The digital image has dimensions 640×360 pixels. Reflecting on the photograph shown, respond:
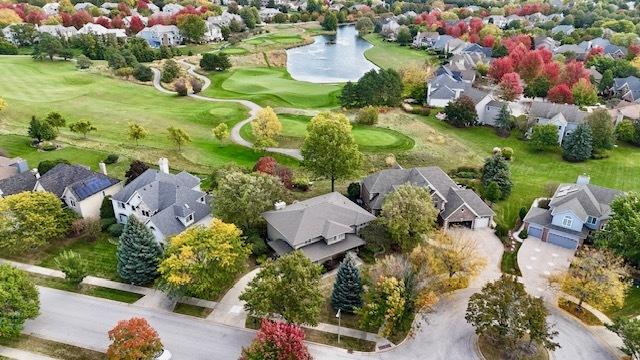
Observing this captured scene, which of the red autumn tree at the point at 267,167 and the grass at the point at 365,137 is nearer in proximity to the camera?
the red autumn tree at the point at 267,167

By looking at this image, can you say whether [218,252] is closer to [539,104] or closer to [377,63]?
[539,104]

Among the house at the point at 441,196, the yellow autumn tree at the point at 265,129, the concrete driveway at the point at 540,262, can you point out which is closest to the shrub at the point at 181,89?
the yellow autumn tree at the point at 265,129

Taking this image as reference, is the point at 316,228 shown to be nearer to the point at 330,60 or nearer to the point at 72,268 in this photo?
the point at 72,268

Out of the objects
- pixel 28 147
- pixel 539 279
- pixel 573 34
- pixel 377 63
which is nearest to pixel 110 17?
pixel 377 63

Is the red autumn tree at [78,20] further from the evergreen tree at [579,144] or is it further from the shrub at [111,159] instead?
the evergreen tree at [579,144]

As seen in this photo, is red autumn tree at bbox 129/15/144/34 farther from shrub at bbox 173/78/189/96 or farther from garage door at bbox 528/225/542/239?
garage door at bbox 528/225/542/239

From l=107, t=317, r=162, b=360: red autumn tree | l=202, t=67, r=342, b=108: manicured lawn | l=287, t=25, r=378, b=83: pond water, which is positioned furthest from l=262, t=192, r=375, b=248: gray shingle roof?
l=287, t=25, r=378, b=83: pond water
